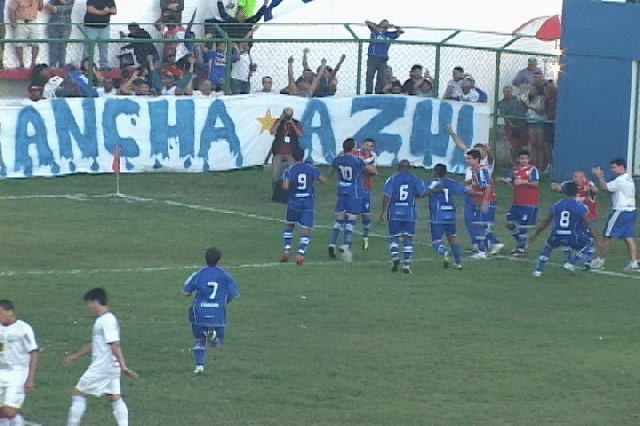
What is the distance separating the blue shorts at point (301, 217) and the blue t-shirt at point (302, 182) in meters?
0.08

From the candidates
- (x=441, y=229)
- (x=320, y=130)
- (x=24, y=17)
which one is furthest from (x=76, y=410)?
(x=24, y=17)

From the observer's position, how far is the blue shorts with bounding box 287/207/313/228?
893 inches

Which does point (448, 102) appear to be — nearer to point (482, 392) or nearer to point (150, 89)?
point (150, 89)

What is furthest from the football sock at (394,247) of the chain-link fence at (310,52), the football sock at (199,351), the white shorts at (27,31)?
the white shorts at (27,31)

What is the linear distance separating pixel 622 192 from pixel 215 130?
11839 mm

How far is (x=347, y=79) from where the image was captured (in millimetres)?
37594

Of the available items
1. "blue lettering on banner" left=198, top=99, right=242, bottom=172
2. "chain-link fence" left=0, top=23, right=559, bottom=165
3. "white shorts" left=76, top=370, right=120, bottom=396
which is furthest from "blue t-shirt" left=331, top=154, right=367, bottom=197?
"white shorts" left=76, top=370, right=120, bottom=396

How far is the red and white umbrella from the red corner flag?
48.2 ft

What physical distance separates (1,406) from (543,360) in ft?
23.2

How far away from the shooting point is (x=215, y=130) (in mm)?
32406

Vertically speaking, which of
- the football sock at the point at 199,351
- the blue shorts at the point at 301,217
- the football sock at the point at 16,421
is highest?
the blue shorts at the point at 301,217

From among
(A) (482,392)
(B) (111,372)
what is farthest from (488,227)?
(B) (111,372)

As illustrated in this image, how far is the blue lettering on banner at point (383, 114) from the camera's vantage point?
33.9m

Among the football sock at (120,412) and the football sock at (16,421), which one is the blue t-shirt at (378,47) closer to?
the football sock at (120,412)
